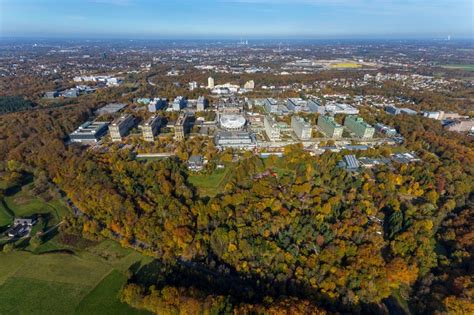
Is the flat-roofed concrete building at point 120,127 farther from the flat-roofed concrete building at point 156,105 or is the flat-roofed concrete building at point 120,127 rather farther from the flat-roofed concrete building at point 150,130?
the flat-roofed concrete building at point 156,105

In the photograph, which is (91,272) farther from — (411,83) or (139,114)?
(411,83)

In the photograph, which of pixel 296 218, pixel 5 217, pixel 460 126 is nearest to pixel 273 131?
pixel 296 218

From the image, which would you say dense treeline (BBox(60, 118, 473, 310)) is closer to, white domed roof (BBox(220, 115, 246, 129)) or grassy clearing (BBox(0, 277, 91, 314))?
grassy clearing (BBox(0, 277, 91, 314))

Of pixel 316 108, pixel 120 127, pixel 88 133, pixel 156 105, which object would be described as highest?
pixel 156 105

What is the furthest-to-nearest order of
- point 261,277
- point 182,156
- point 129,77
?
point 129,77 → point 182,156 → point 261,277

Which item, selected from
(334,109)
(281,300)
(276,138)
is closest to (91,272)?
(281,300)

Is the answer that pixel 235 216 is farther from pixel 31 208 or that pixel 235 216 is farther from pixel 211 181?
pixel 31 208
